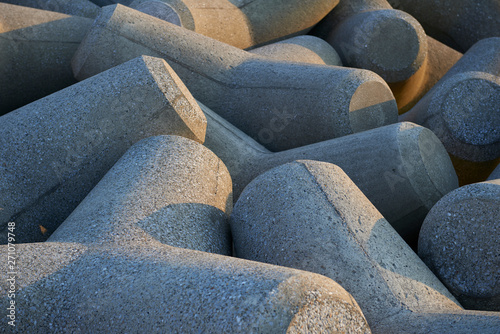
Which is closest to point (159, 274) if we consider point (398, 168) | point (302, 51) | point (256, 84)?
point (398, 168)

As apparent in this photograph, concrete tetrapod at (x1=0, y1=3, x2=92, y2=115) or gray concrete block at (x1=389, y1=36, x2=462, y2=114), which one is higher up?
concrete tetrapod at (x1=0, y1=3, x2=92, y2=115)

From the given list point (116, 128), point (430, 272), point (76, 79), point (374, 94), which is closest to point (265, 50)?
point (374, 94)

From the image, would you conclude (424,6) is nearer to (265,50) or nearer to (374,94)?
(265,50)

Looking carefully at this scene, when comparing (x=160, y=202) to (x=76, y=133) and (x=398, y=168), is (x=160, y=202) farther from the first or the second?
(x=398, y=168)

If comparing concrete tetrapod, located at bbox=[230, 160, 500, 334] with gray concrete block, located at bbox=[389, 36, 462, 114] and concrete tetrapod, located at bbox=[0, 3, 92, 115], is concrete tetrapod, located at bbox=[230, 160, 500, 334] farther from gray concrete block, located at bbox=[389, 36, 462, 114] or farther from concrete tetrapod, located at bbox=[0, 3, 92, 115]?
gray concrete block, located at bbox=[389, 36, 462, 114]

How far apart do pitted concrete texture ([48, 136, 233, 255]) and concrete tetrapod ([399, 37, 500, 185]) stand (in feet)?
4.72

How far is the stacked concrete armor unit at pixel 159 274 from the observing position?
1.39m

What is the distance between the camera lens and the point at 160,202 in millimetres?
2098

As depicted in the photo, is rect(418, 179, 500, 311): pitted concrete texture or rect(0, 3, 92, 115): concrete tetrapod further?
rect(0, 3, 92, 115): concrete tetrapod

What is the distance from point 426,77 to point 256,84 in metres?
1.98

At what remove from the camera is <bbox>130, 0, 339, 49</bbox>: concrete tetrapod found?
372 centimetres

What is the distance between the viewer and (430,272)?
81.5 inches

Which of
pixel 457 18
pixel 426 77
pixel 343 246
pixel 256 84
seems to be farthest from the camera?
pixel 457 18

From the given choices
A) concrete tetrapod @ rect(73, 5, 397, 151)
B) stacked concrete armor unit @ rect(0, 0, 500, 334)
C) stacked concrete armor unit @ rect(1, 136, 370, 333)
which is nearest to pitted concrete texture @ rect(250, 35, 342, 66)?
stacked concrete armor unit @ rect(0, 0, 500, 334)
